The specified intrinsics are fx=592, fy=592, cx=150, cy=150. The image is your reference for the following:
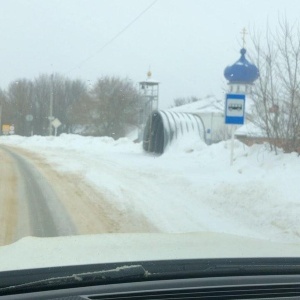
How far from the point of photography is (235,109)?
17.8 m

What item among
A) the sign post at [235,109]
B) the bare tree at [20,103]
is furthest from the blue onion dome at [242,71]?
the bare tree at [20,103]

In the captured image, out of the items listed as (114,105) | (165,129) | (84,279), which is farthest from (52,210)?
(114,105)

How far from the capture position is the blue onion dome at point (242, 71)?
1845cm

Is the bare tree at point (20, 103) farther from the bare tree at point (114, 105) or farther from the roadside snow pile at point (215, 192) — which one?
the roadside snow pile at point (215, 192)

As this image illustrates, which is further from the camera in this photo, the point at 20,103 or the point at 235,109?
the point at 20,103

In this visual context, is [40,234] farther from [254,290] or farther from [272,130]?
[272,130]

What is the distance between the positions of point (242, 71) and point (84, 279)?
16936 mm

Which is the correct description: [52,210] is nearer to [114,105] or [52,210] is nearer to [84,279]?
[84,279]

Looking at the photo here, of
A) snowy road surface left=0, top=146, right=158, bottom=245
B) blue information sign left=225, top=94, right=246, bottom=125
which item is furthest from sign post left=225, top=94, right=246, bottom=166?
snowy road surface left=0, top=146, right=158, bottom=245

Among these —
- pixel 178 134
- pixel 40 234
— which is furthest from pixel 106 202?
pixel 178 134

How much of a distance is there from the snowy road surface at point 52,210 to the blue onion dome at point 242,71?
6.23 m

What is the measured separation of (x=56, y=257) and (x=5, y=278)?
605 millimetres

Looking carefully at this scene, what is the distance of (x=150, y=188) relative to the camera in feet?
50.2

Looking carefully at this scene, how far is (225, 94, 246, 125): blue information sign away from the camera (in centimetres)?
1758
